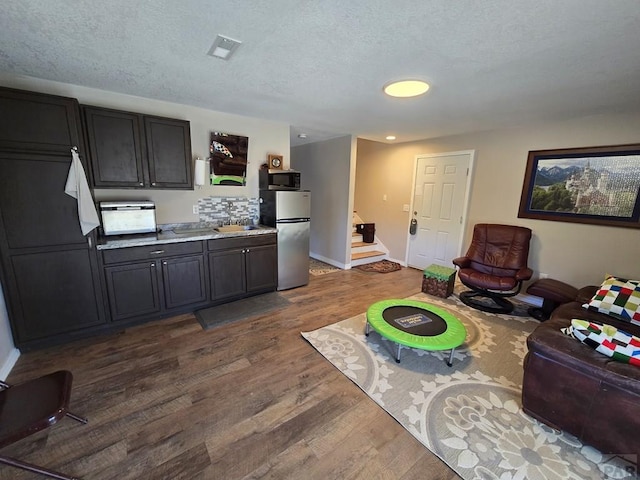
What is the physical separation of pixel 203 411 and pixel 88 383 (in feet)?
3.33

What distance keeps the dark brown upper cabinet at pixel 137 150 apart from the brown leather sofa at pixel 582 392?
358 centimetres

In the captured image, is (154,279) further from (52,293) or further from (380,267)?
(380,267)

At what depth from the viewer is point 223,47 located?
70.2 inches

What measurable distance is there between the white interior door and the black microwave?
246 centimetres

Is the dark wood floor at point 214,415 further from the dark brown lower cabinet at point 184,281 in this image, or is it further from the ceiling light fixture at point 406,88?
the ceiling light fixture at point 406,88

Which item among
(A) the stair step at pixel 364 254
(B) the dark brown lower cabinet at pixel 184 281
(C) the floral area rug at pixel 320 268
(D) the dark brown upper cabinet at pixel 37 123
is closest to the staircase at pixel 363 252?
(A) the stair step at pixel 364 254

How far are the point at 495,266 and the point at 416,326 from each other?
204 centimetres

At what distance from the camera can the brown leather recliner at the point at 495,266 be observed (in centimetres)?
335

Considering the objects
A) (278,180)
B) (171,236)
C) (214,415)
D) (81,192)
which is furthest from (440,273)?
(81,192)

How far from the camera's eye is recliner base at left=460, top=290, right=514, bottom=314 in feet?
11.1

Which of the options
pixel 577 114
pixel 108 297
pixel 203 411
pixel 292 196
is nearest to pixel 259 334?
pixel 203 411

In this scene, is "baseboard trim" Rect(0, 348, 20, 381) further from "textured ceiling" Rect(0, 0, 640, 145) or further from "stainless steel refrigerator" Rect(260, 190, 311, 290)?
"stainless steel refrigerator" Rect(260, 190, 311, 290)

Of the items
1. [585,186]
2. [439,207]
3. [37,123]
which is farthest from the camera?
[439,207]

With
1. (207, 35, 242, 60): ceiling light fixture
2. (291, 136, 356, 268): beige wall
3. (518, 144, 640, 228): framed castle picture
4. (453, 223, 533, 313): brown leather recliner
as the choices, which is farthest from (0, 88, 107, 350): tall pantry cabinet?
(518, 144, 640, 228): framed castle picture
